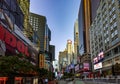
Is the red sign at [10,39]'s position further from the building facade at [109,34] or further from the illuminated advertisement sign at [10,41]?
the building facade at [109,34]

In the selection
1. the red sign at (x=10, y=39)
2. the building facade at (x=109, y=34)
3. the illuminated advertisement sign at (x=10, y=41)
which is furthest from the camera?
the building facade at (x=109, y=34)

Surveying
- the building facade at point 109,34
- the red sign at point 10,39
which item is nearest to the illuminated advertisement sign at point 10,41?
the red sign at point 10,39

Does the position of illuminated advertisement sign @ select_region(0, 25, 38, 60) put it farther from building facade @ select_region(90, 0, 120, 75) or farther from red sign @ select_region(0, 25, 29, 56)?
building facade @ select_region(90, 0, 120, 75)

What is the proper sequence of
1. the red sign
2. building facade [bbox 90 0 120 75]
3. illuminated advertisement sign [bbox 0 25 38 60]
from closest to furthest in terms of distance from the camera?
1. the red sign
2. illuminated advertisement sign [bbox 0 25 38 60]
3. building facade [bbox 90 0 120 75]

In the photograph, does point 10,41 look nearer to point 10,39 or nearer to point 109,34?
point 10,39

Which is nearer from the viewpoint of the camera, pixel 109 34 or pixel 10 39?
pixel 10 39

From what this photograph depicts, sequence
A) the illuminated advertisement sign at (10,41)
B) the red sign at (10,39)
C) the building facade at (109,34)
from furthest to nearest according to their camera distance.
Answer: the building facade at (109,34)
the illuminated advertisement sign at (10,41)
the red sign at (10,39)

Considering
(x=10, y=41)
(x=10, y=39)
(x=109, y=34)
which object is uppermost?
(x=109, y=34)

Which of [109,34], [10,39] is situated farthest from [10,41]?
[109,34]

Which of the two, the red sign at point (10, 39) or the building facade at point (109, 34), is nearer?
the red sign at point (10, 39)

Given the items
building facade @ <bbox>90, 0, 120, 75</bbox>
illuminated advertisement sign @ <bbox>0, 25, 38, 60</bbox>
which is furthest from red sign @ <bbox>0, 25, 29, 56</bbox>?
building facade @ <bbox>90, 0, 120, 75</bbox>

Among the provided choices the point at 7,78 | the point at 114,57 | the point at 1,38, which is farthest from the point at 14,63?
the point at 114,57

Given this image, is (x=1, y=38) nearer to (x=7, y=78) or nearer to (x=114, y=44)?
(x=7, y=78)

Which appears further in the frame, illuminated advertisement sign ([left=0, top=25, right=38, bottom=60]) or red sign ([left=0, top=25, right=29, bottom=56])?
illuminated advertisement sign ([left=0, top=25, right=38, bottom=60])
